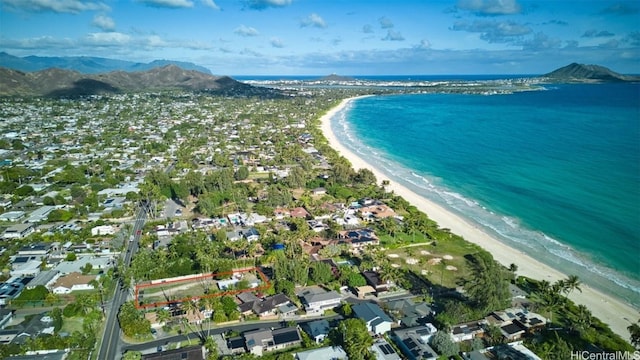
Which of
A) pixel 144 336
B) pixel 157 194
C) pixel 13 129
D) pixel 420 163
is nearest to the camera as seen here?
pixel 144 336

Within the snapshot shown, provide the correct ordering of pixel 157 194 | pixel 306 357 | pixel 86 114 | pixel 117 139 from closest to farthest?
pixel 306 357 → pixel 157 194 → pixel 117 139 → pixel 86 114

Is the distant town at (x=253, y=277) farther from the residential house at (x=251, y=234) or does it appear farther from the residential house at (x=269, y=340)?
the residential house at (x=251, y=234)

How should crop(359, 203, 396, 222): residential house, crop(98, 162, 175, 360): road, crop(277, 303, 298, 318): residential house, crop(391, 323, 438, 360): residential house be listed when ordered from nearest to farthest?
crop(391, 323, 438, 360): residential house
crop(98, 162, 175, 360): road
crop(277, 303, 298, 318): residential house
crop(359, 203, 396, 222): residential house

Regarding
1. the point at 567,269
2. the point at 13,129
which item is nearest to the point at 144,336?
the point at 567,269

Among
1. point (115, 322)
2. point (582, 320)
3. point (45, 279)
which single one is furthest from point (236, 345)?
point (582, 320)

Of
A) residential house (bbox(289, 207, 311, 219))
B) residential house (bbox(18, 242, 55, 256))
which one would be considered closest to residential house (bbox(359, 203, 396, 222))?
residential house (bbox(289, 207, 311, 219))

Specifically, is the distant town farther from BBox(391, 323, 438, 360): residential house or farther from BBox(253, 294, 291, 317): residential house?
BBox(253, 294, 291, 317): residential house

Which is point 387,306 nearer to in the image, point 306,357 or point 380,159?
point 306,357
